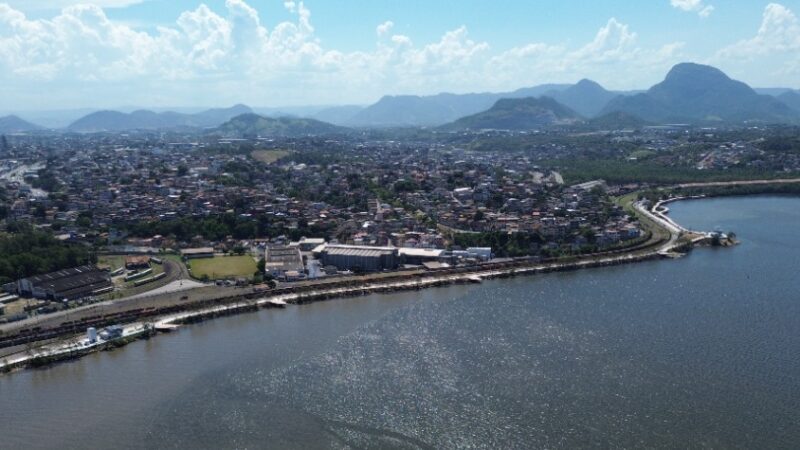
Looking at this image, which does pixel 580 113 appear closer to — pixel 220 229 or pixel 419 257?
pixel 220 229

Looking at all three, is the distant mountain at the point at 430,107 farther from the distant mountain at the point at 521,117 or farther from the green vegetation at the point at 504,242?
the green vegetation at the point at 504,242

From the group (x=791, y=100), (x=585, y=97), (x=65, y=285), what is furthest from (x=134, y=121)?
(x=791, y=100)

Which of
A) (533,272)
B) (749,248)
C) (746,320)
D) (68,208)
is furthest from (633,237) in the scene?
(68,208)

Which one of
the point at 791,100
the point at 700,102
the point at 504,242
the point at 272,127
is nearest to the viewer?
the point at 504,242

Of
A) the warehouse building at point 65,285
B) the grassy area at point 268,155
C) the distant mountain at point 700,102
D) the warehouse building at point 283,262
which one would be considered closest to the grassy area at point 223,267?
the warehouse building at point 283,262

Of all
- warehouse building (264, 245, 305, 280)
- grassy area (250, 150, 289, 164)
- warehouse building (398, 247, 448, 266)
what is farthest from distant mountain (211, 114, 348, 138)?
warehouse building (398, 247, 448, 266)

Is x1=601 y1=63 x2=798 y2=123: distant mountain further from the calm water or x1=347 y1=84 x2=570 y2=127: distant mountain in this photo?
the calm water
